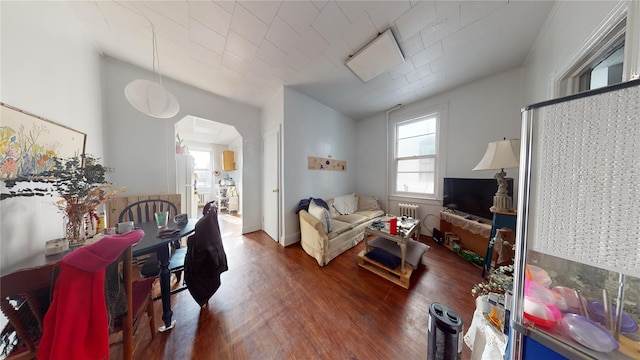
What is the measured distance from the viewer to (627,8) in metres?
0.85

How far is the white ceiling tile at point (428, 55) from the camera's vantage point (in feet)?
6.56

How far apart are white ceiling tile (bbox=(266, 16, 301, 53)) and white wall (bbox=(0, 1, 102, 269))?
5.43 ft

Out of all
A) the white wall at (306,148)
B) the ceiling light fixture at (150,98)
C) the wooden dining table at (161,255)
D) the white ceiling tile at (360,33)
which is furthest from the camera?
the white wall at (306,148)

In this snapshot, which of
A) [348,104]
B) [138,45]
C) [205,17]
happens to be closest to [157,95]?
[205,17]

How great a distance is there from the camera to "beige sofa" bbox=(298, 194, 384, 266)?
230cm

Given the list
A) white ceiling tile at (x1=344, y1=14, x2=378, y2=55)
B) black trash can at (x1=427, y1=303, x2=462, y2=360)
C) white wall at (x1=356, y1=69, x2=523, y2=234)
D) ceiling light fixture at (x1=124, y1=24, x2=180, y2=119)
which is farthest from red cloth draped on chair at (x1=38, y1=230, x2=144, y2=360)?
white wall at (x1=356, y1=69, x2=523, y2=234)

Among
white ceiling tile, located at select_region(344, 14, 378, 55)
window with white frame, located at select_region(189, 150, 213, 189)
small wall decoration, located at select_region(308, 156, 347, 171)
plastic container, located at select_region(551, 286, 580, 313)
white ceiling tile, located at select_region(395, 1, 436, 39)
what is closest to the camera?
plastic container, located at select_region(551, 286, 580, 313)

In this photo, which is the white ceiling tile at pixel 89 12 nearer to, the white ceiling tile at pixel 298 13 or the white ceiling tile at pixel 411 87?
the white ceiling tile at pixel 298 13

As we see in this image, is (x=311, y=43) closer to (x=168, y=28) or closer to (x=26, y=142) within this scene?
(x=168, y=28)

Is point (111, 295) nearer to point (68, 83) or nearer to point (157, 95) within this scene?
point (157, 95)

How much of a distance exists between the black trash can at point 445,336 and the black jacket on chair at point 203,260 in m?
1.58

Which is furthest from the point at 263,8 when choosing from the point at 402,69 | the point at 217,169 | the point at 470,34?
the point at 217,169

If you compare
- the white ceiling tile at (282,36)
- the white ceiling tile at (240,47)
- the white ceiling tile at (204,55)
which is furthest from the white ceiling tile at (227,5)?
the white ceiling tile at (204,55)

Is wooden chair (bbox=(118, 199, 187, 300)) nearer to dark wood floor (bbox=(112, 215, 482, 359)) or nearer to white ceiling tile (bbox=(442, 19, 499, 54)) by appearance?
dark wood floor (bbox=(112, 215, 482, 359))
